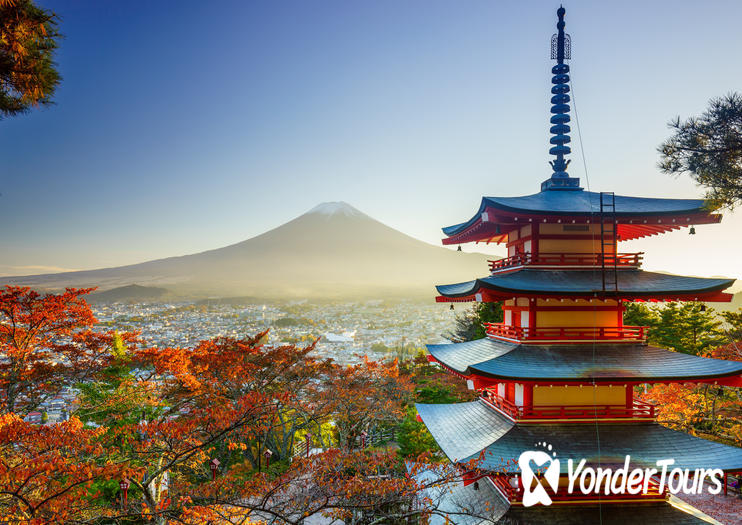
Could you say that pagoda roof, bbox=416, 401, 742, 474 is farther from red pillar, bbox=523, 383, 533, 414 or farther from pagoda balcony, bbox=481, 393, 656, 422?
red pillar, bbox=523, 383, 533, 414

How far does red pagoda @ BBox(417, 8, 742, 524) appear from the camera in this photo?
→ 7.77 meters

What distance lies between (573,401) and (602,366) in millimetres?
990

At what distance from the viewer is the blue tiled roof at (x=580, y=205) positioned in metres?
8.38

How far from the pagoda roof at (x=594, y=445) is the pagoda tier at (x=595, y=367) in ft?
3.70

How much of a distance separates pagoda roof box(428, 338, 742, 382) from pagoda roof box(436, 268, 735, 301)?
1.23m

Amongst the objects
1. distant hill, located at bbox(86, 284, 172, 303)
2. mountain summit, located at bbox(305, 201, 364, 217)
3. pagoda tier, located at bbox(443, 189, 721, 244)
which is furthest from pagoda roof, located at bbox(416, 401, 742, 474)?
mountain summit, located at bbox(305, 201, 364, 217)

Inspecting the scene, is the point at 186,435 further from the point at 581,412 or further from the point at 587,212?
the point at 587,212

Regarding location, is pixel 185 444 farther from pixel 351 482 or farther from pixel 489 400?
pixel 489 400

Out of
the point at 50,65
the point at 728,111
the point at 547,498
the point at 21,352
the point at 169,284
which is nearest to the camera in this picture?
the point at 50,65

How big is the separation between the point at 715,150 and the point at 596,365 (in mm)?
4375

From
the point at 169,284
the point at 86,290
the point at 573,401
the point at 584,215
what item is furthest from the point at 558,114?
the point at 169,284

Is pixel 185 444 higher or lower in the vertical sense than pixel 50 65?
lower

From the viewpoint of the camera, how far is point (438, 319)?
89.0 meters

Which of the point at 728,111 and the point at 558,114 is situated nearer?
the point at 728,111
